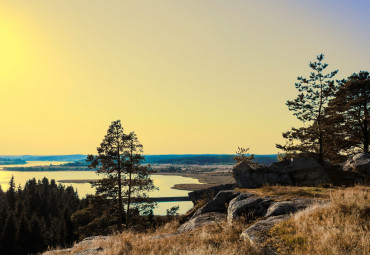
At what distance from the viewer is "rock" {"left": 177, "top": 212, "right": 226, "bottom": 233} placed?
463 inches

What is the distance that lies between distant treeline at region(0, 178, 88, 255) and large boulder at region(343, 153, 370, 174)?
21.8 meters

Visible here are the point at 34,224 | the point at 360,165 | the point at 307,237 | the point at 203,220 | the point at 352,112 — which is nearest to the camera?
the point at 307,237

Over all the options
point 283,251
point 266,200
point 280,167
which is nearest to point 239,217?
point 266,200

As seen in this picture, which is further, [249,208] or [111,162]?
[111,162]

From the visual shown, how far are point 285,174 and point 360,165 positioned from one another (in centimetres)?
560

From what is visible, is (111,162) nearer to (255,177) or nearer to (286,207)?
(255,177)

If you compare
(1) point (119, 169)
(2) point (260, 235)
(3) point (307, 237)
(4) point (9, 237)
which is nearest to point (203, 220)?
(2) point (260, 235)

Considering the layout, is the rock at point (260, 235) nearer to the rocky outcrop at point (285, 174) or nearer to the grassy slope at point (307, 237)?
the grassy slope at point (307, 237)

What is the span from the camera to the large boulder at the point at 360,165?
20047 millimetres

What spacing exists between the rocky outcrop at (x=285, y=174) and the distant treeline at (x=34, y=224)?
13.8 m

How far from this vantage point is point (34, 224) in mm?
49844

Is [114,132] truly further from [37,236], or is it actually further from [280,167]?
[37,236]

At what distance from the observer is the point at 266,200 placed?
11.6m

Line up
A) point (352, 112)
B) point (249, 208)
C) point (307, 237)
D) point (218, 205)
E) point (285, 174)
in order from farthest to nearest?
point (352, 112) → point (285, 174) → point (218, 205) → point (249, 208) → point (307, 237)
